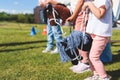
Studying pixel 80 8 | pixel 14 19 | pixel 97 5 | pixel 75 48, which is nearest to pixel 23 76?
pixel 75 48

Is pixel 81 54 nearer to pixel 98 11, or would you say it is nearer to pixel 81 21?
pixel 81 21

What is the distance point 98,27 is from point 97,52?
376 millimetres

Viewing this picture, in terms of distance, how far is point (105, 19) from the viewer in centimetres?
516

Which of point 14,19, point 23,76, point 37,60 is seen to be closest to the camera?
point 23,76

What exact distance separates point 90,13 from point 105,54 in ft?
6.55

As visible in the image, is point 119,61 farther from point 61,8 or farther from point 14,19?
point 14,19

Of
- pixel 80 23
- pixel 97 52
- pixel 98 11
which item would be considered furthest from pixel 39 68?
pixel 98 11

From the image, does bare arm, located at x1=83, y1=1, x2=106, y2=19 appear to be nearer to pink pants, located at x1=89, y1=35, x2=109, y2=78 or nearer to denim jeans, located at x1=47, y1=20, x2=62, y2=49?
pink pants, located at x1=89, y1=35, x2=109, y2=78

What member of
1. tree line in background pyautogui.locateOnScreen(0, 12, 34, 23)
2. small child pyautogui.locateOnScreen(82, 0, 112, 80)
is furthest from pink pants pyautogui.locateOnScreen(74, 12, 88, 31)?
tree line in background pyautogui.locateOnScreen(0, 12, 34, 23)

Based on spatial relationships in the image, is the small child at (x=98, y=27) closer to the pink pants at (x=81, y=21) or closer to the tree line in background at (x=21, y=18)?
the pink pants at (x=81, y=21)

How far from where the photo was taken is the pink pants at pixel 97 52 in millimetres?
5223

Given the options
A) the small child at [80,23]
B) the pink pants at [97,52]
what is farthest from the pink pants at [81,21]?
the pink pants at [97,52]

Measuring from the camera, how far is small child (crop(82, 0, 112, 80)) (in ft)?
16.6

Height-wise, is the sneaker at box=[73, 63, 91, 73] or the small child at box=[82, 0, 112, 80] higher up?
the small child at box=[82, 0, 112, 80]
